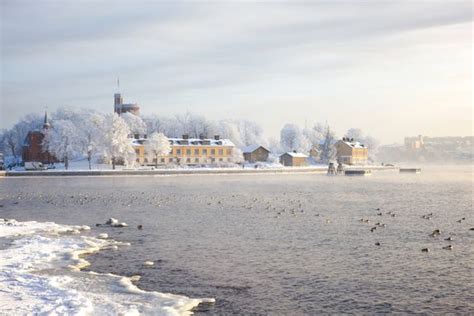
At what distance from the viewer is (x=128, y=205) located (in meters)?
48.8

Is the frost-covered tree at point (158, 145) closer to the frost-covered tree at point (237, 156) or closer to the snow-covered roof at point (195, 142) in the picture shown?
the snow-covered roof at point (195, 142)

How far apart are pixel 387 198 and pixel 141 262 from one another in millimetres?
41972

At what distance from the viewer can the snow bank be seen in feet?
52.9

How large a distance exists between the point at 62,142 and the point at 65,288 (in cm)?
11269

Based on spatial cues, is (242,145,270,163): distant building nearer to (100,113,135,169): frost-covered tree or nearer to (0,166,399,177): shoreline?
(0,166,399,177): shoreline

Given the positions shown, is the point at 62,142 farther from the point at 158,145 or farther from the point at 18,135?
the point at 18,135

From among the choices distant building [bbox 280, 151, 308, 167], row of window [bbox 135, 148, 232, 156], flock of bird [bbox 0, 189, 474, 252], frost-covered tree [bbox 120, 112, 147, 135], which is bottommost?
flock of bird [bbox 0, 189, 474, 252]

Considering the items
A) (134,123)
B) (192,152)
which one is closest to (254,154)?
(192,152)

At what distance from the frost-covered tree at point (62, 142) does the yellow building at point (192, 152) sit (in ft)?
48.4

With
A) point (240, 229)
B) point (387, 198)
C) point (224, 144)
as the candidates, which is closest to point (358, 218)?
point (240, 229)

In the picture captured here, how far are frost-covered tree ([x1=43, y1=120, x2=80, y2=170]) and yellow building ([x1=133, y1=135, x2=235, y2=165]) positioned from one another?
14741 millimetres

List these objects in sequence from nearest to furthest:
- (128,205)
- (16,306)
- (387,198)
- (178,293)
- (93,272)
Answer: (16,306), (178,293), (93,272), (128,205), (387,198)

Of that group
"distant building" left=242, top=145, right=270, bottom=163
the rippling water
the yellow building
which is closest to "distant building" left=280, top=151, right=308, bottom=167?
"distant building" left=242, top=145, right=270, bottom=163

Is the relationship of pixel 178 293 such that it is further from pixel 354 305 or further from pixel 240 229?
pixel 240 229
